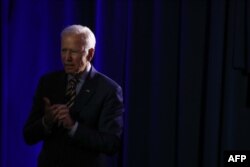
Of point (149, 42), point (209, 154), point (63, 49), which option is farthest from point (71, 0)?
point (209, 154)

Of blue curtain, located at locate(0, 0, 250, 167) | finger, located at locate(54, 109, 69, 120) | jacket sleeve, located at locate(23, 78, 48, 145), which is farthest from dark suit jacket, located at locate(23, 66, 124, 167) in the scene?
blue curtain, located at locate(0, 0, 250, 167)

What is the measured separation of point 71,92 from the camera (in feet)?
6.65

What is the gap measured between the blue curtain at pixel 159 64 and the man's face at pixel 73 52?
63cm

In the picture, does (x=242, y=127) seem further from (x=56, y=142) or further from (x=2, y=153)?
(x=2, y=153)

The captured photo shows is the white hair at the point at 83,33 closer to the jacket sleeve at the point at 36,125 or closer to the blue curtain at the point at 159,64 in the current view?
the jacket sleeve at the point at 36,125

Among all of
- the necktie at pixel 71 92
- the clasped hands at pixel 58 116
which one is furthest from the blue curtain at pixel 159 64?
the clasped hands at pixel 58 116

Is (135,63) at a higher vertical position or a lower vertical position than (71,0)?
lower

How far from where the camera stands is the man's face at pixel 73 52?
1.97 metres

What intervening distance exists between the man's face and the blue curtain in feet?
2.06

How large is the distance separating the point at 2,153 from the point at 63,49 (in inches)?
39.9

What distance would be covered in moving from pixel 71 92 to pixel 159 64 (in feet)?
2.32

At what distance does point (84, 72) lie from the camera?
2.05 meters

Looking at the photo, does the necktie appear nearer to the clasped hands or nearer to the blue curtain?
the clasped hands

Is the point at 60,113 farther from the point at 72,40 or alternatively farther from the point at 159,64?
the point at 159,64
